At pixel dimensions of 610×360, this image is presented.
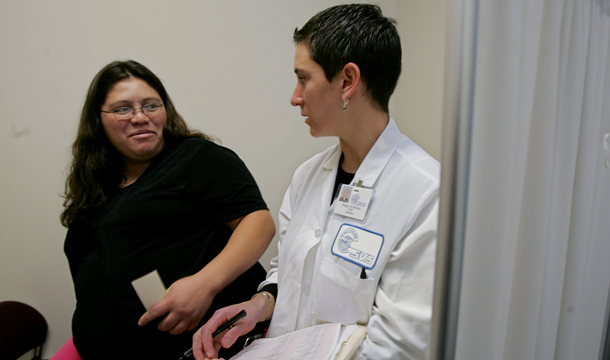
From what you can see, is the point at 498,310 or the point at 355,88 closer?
the point at 498,310

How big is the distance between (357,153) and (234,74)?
1143mm

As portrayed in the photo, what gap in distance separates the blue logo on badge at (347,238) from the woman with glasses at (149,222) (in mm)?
370

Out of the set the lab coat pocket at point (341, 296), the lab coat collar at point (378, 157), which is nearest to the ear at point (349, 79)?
the lab coat collar at point (378, 157)

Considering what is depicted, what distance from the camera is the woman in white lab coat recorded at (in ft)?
2.49

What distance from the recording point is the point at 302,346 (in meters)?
0.77

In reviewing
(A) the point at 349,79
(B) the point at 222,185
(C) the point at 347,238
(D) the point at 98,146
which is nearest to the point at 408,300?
(C) the point at 347,238

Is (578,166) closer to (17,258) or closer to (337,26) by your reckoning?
(337,26)

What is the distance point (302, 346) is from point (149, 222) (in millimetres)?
651

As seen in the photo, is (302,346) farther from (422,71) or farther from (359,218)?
(422,71)

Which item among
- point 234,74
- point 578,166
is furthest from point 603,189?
point 234,74

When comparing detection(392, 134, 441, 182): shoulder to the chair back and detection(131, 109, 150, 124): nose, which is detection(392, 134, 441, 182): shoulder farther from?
the chair back

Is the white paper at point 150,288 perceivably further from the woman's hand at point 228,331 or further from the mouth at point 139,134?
the mouth at point 139,134

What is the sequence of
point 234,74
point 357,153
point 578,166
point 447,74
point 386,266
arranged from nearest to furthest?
point 447,74 < point 578,166 < point 386,266 < point 357,153 < point 234,74

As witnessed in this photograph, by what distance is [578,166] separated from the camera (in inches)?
16.8
